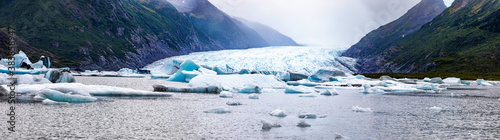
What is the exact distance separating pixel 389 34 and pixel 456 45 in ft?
189

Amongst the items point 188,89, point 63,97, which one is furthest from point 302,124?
point 188,89

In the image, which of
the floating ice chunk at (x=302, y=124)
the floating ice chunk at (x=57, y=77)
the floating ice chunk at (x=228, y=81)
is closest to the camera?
the floating ice chunk at (x=302, y=124)

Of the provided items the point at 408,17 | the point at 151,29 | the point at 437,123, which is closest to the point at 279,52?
the point at 437,123

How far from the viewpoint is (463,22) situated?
119m

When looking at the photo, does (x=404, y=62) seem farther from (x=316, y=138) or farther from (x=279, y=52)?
(x=316, y=138)

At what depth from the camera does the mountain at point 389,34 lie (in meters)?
128

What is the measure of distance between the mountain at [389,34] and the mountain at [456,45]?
→ 6021mm

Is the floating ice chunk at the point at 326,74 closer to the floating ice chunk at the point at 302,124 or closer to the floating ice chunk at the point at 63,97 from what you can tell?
the floating ice chunk at the point at 63,97

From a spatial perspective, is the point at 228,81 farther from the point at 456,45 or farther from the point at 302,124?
the point at 456,45

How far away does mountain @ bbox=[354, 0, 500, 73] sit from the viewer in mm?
87562

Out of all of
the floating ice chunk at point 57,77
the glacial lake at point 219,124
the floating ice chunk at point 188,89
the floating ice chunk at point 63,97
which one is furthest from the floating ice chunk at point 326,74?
the floating ice chunk at point 63,97

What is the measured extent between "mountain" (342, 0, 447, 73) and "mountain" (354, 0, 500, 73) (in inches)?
237

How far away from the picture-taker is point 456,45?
105m

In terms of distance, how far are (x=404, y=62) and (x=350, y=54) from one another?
19.6 m
